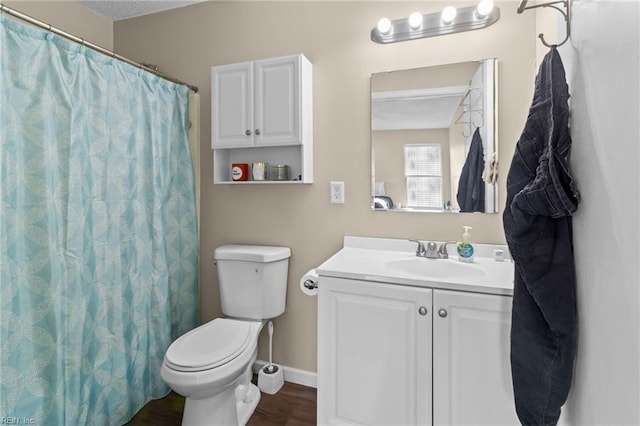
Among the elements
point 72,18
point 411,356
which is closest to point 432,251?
point 411,356

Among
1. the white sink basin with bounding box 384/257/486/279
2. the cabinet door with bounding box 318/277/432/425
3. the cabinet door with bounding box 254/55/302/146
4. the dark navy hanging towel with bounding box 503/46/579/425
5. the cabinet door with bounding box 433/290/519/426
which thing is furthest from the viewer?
the cabinet door with bounding box 254/55/302/146

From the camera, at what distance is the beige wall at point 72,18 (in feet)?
6.52

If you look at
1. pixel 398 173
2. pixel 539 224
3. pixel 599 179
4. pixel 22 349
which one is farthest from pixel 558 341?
pixel 22 349

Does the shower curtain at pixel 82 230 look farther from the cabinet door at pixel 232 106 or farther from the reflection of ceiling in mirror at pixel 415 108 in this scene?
the reflection of ceiling in mirror at pixel 415 108

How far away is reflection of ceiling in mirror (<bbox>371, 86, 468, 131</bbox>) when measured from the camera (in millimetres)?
1721

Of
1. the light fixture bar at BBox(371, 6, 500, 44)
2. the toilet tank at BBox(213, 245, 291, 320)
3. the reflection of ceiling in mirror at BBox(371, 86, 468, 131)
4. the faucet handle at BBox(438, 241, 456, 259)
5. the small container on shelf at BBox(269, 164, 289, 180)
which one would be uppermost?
the light fixture bar at BBox(371, 6, 500, 44)

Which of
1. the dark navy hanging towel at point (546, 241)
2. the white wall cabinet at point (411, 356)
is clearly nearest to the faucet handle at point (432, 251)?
the white wall cabinet at point (411, 356)

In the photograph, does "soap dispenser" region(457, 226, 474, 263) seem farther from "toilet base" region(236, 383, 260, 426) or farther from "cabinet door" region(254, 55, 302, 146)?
"toilet base" region(236, 383, 260, 426)

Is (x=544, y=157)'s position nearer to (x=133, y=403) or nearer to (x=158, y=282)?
(x=158, y=282)

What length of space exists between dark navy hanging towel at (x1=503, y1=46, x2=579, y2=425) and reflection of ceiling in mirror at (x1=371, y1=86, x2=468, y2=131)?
846 millimetres

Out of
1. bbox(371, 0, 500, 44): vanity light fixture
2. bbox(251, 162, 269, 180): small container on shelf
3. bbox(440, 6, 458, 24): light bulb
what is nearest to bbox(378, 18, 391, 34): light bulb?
bbox(371, 0, 500, 44): vanity light fixture

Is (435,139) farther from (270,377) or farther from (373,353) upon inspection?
(270,377)

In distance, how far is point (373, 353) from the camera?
1.37m

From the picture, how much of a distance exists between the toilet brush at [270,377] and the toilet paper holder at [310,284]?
59 centimetres
